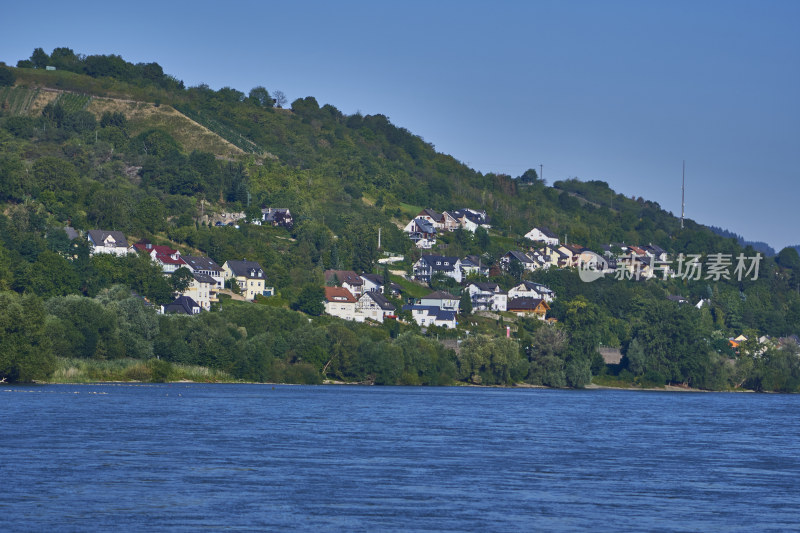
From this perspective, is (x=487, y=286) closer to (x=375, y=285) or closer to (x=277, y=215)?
(x=375, y=285)

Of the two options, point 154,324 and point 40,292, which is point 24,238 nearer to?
point 40,292

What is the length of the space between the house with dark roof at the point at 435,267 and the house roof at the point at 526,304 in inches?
468

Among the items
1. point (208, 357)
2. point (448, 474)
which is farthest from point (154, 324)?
point (448, 474)

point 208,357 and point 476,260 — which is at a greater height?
point 476,260

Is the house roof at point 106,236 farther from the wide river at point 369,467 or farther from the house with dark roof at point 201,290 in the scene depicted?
the wide river at point 369,467

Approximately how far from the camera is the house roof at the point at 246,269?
123625 millimetres

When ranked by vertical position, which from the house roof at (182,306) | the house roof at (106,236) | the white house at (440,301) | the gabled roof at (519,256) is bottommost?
the house roof at (182,306)

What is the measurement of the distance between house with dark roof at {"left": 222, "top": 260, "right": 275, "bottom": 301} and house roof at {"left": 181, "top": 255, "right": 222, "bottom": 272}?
213 cm

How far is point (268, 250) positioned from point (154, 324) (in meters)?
54.1

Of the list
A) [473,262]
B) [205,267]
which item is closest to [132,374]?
[205,267]

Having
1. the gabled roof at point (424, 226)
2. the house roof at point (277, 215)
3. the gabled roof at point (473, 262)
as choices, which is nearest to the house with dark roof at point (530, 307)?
the gabled roof at point (473, 262)

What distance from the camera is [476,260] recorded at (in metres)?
168

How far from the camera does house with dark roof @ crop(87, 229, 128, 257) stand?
11662cm

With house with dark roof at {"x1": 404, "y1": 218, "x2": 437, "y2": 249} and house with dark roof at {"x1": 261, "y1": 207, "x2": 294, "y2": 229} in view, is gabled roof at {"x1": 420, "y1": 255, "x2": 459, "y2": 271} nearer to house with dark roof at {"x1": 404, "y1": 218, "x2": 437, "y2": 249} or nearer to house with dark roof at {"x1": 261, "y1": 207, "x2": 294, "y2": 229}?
house with dark roof at {"x1": 404, "y1": 218, "x2": 437, "y2": 249}
